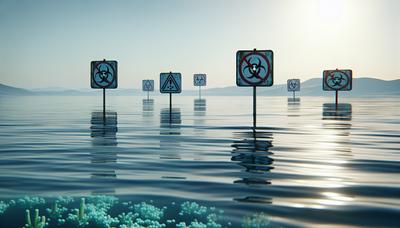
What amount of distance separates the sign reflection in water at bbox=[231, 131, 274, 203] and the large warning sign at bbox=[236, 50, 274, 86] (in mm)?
1834

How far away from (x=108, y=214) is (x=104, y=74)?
613 inches

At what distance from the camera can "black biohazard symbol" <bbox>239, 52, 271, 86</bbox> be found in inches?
614

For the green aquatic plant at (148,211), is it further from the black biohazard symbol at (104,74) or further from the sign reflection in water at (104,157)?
the black biohazard symbol at (104,74)

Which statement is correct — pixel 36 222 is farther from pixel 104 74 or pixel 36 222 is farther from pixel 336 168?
pixel 104 74

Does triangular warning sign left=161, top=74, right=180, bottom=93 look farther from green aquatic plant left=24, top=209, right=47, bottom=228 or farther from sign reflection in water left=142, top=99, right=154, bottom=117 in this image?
green aquatic plant left=24, top=209, right=47, bottom=228

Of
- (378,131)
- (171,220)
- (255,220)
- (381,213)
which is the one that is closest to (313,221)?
(255,220)

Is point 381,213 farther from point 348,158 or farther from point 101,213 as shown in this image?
point 348,158

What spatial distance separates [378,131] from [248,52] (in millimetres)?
6502

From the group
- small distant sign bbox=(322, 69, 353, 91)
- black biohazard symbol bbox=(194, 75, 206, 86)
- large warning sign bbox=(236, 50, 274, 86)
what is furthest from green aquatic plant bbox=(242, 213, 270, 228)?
black biohazard symbol bbox=(194, 75, 206, 86)

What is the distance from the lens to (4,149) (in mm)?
12898

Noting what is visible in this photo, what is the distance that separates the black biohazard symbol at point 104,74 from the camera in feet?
68.5

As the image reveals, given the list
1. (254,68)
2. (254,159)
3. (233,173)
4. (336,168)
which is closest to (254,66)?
(254,68)

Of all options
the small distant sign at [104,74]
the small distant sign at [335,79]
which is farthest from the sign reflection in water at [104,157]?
the small distant sign at [335,79]

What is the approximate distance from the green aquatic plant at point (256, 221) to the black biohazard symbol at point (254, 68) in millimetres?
10076
